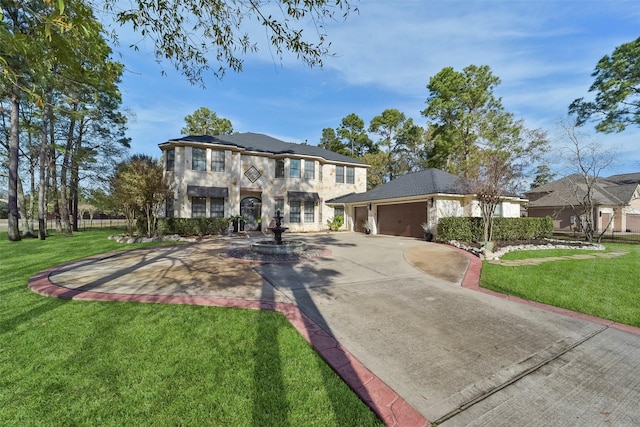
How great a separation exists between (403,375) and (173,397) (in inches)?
90.2

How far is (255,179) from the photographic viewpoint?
65.8 feet

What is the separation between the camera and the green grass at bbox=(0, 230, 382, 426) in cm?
219

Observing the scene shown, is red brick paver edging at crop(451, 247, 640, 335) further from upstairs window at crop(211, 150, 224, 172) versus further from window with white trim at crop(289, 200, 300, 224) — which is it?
upstairs window at crop(211, 150, 224, 172)

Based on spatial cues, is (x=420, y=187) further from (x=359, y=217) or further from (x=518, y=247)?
(x=359, y=217)

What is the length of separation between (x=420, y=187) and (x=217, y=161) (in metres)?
13.6

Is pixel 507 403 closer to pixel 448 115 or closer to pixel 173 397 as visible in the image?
pixel 173 397

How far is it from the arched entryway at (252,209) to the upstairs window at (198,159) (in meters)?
4.26

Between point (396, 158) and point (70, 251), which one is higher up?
point (396, 158)

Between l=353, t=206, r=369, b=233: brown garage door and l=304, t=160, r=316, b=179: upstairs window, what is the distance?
4617mm

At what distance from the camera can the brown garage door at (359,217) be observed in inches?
826

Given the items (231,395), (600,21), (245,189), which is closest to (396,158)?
(245,189)

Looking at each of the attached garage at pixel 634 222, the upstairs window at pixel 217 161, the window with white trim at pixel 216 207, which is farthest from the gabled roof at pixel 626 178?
the window with white trim at pixel 216 207

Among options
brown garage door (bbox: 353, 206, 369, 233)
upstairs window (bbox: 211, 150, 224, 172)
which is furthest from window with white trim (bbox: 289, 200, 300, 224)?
upstairs window (bbox: 211, 150, 224, 172)

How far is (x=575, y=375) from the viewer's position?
115 inches
